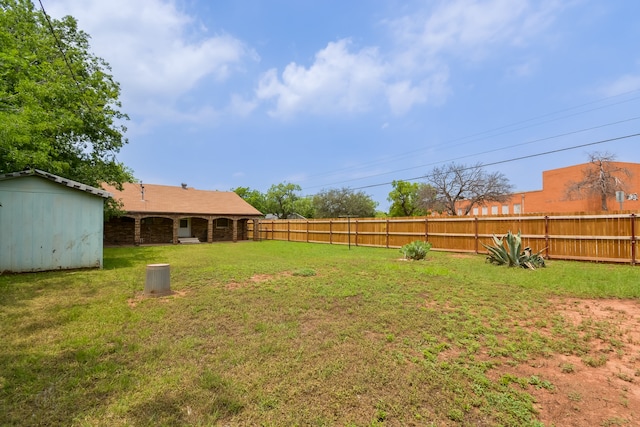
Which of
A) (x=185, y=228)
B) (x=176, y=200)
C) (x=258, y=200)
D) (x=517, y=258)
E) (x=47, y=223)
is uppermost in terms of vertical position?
(x=258, y=200)

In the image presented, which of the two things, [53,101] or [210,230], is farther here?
[210,230]

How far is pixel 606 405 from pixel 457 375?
1119mm

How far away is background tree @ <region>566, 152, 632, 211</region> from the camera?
95.2 feet

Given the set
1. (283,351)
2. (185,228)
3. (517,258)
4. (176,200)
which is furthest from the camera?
(185,228)

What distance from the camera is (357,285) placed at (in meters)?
6.54

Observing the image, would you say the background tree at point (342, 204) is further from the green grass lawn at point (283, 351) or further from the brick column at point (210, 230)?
the green grass lawn at point (283, 351)

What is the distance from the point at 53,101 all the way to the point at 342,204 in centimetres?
3681

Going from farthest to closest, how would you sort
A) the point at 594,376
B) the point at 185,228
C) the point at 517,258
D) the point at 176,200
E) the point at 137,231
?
the point at 185,228
the point at 176,200
the point at 137,231
the point at 517,258
the point at 594,376

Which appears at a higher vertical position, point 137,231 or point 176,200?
point 176,200

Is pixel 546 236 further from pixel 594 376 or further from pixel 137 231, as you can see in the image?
pixel 137 231

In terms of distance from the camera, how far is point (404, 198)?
47250 millimetres

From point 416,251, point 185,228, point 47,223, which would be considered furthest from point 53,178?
point 185,228

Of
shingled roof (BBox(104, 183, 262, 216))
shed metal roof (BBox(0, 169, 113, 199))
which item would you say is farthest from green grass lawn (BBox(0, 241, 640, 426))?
shingled roof (BBox(104, 183, 262, 216))

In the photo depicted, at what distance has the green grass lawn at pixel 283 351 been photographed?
Result: 238 cm
